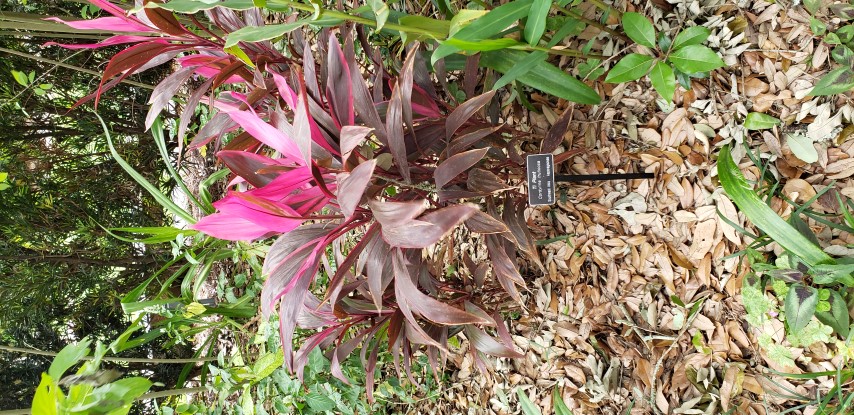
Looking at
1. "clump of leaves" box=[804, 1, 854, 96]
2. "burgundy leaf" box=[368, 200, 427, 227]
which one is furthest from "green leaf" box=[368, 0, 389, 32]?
"clump of leaves" box=[804, 1, 854, 96]

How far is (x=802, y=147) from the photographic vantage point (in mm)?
1090

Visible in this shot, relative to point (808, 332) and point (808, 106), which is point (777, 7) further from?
point (808, 332)

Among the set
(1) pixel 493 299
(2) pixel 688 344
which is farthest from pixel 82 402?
(2) pixel 688 344

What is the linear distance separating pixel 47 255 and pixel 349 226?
8.45ft

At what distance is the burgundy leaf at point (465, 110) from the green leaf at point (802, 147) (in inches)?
23.3

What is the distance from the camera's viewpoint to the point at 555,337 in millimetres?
1555

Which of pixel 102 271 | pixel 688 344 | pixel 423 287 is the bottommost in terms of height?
pixel 102 271

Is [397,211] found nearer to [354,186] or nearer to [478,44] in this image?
[354,186]

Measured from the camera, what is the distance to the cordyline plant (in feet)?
2.89

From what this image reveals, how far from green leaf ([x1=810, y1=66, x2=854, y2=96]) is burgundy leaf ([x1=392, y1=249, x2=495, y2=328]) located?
724 millimetres

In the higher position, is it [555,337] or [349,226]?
[349,226]

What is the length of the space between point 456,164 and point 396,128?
0.12 m

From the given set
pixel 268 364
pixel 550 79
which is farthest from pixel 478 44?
pixel 268 364

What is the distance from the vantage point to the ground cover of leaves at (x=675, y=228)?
3.67 ft
